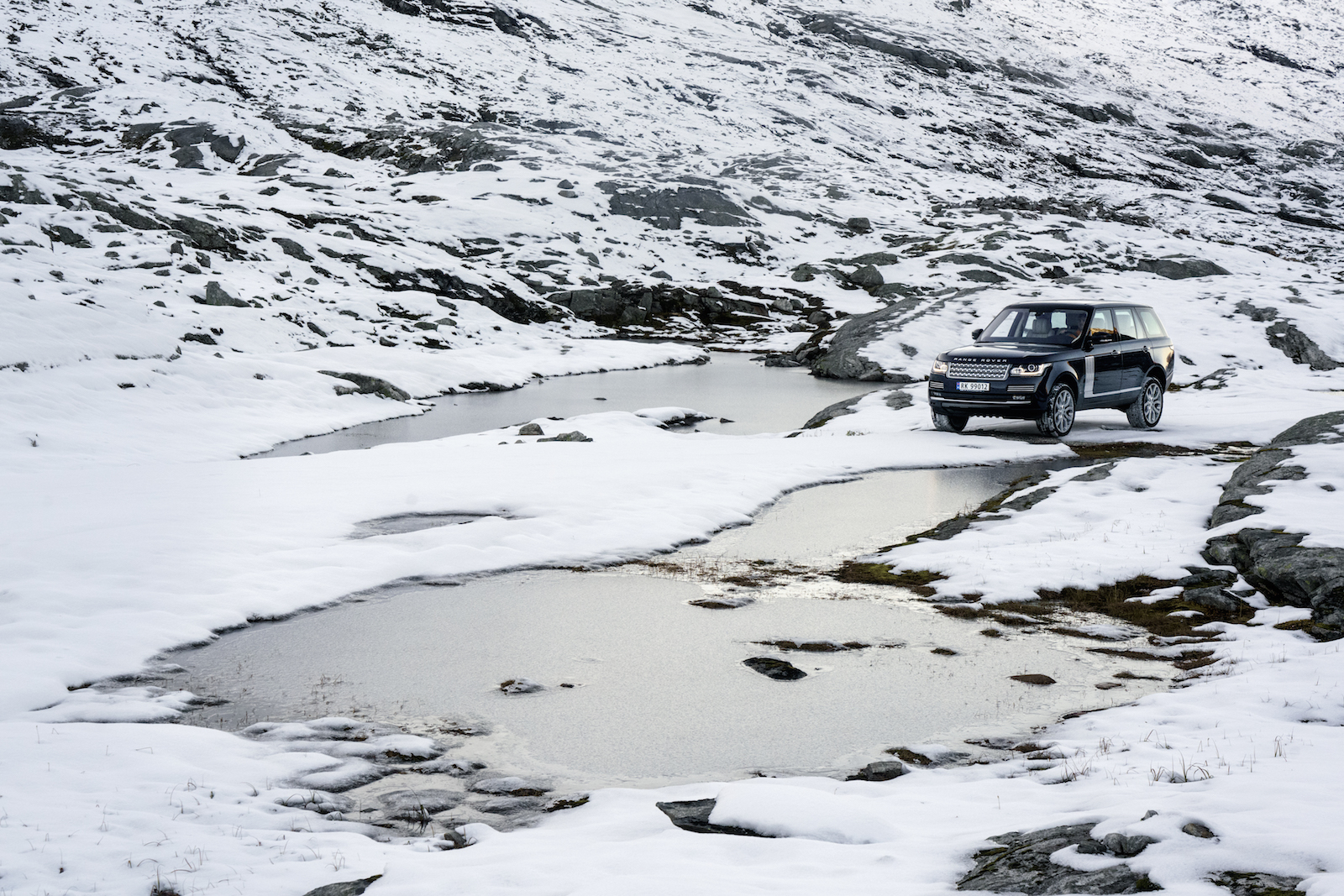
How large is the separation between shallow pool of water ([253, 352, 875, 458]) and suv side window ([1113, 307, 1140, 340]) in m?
7.64

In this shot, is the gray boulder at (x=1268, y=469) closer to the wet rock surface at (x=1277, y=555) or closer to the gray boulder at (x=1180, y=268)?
the wet rock surface at (x=1277, y=555)

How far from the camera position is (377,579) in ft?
32.3

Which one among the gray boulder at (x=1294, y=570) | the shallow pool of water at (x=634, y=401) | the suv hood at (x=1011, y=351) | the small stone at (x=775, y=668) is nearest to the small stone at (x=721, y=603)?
the small stone at (x=775, y=668)

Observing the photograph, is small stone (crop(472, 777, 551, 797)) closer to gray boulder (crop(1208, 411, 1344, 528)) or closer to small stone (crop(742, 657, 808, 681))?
small stone (crop(742, 657, 808, 681))

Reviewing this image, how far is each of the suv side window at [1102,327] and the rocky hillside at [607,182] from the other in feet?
49.3

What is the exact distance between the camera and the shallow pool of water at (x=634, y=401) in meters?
22.9

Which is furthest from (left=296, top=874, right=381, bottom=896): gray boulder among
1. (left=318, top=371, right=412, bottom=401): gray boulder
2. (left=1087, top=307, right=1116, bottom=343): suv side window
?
(left=318, top=371, right=412, bottom=401): gray boulder

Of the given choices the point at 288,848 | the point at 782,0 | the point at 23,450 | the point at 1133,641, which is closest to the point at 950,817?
the point at 288,848

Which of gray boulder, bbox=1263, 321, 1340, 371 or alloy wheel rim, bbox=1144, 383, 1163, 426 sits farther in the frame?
gray boulder, bbox=1263, 321, 1340, 371

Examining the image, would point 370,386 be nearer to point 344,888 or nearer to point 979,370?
point 979,370

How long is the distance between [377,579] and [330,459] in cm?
756

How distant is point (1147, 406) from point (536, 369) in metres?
21.8

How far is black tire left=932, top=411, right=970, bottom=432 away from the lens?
19.2 m

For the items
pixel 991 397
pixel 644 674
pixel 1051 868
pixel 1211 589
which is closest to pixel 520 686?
pixel 644 674
